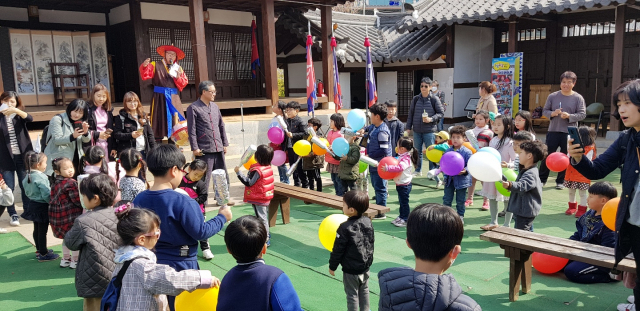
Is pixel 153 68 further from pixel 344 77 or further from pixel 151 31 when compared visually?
pixel 344 77

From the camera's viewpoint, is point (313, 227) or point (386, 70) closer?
point (313, 227)

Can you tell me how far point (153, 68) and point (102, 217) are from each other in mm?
5291

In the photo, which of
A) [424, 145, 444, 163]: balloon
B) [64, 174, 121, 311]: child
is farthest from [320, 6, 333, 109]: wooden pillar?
[64, 174, 121, 311]: child

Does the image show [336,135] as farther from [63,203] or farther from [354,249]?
[63,203]

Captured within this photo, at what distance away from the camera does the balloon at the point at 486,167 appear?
13.7 feet

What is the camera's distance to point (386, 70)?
15.4m

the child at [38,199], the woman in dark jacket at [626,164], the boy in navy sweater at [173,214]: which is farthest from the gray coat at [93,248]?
the woman in dark jacket at [626,164]

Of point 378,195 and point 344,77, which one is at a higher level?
point 344,77

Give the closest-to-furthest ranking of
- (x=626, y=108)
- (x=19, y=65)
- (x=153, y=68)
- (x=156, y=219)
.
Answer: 1. (x=156, y=219)
2. (x=626, y=108)
3. (x=153, y=68)
4. (x=19, y=65)

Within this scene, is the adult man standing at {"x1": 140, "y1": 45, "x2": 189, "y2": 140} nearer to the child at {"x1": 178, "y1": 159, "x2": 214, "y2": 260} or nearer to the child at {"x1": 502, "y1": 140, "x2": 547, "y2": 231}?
the child at {"x1": 178, "y1": 159, "x2": 214, "y2": 260}

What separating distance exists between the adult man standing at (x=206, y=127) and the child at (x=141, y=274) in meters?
3.59

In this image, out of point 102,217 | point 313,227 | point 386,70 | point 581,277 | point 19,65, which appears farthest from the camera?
point 386,70

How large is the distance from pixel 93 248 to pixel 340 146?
11.2 ft

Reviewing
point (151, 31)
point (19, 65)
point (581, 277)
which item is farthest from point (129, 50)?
point (581, 277)
